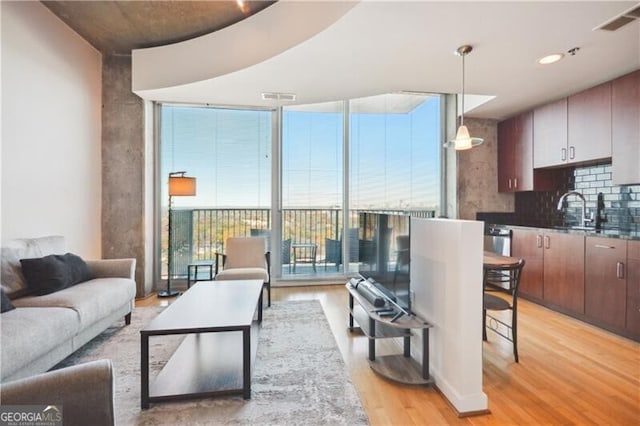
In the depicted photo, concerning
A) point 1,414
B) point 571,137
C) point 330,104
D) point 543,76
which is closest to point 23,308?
point 1,414

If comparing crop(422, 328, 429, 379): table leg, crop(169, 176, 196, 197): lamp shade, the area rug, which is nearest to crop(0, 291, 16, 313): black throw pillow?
the area rug

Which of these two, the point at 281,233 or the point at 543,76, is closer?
the point at 543,76

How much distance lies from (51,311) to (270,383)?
1.62 m

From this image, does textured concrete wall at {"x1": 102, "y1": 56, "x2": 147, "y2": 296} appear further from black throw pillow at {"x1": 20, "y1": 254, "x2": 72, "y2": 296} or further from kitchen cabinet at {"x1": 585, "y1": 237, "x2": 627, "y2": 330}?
kitchen cabinet at {"x1": 585, "y1": 237, "x2": 627, "y2": 330}

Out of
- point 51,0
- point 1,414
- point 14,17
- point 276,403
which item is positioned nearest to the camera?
point 1,414

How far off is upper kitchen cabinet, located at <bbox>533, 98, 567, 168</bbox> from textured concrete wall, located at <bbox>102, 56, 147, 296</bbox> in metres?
5.41

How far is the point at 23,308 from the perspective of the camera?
2.26m

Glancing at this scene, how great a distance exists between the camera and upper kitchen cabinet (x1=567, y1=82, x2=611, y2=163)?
3432 millimetres

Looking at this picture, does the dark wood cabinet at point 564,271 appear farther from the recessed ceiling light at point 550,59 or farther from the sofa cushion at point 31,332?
the sofa cushion at point 31,332

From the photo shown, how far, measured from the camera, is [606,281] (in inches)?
119

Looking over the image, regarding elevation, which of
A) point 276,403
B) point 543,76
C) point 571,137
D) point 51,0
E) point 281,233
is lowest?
point 276,403

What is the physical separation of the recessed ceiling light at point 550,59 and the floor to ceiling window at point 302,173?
216 centimetres

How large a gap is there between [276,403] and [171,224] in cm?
350

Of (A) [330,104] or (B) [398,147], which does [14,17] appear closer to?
(A) [330,104]
